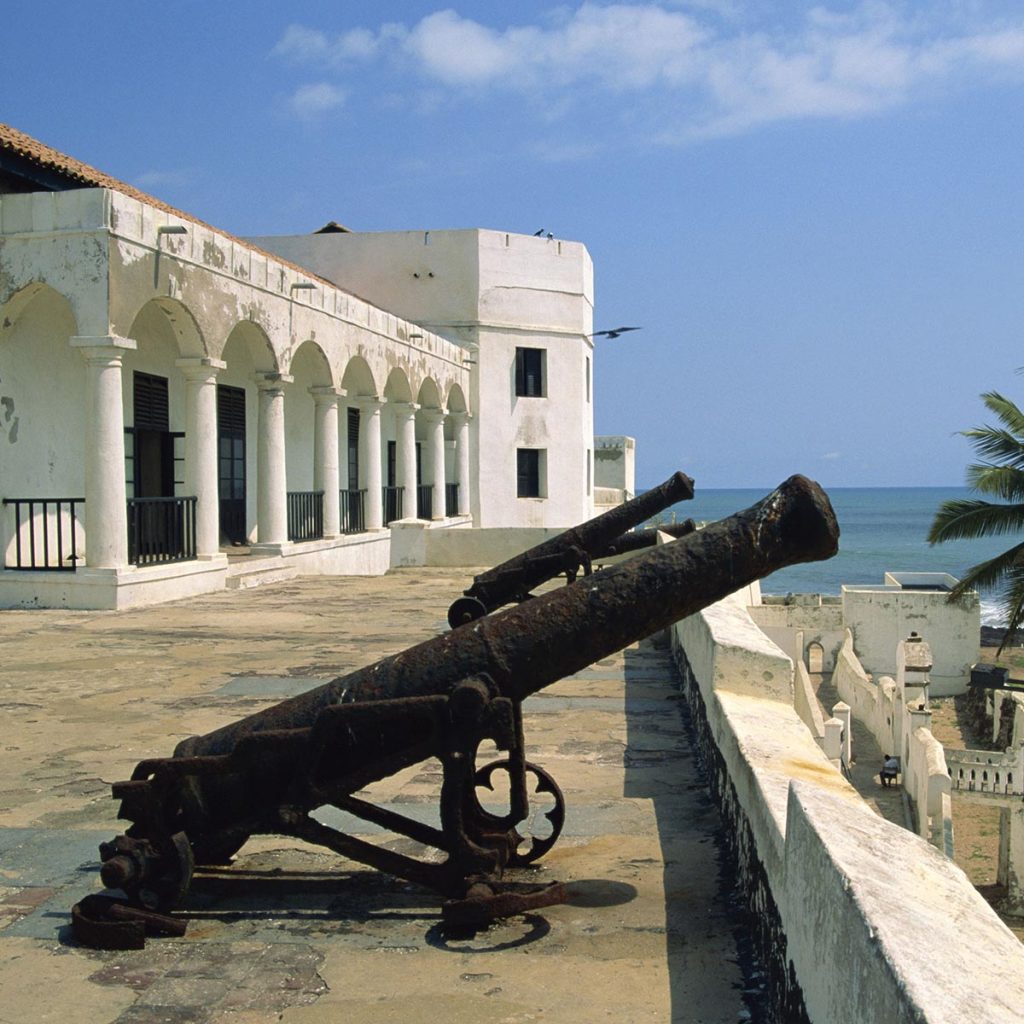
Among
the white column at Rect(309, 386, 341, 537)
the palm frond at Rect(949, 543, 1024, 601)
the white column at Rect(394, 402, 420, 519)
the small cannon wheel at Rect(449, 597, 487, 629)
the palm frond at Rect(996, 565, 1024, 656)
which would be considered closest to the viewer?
the small cannon wheel at Rect(449, 597, 487, 629)

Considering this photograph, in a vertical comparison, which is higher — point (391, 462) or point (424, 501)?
point (391, 462)

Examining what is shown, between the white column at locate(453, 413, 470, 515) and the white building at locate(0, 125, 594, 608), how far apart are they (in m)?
0.05

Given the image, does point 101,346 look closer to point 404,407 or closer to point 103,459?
point 103,459

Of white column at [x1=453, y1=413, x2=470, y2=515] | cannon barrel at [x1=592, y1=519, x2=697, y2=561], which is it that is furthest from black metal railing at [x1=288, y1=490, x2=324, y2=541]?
cannon barrel at [x1=592, y1=519, x2=697, y2=561]

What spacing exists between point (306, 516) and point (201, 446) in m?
5.29

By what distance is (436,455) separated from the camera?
1086 inches

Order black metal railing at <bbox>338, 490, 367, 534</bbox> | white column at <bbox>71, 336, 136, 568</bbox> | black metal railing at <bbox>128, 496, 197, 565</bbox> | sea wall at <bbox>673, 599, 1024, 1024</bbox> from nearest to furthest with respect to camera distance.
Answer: sea wall at <bbox>673, 599, 1024, 1024</bbox> < white column at <bbox>71, 336, 136, 568</bbox> < black metal railing at <bbox>128, 496, 197, 565</bbox> < black metal railing at <bbox>338, 490, 367, 534</bbox>

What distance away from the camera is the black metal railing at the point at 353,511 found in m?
22.1

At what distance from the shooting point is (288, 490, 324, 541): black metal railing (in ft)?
64.5

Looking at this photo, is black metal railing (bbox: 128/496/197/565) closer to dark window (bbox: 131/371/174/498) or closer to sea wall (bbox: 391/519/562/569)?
dark window (bbox: 131/371/174/498)

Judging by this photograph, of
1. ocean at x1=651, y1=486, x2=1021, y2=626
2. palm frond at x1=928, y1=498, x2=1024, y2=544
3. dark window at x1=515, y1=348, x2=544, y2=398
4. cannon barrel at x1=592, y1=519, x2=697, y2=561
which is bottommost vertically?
ocean at x1=651, y1=486, x2=1021, y2=626

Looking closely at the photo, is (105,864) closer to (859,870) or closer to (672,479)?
(859,870)

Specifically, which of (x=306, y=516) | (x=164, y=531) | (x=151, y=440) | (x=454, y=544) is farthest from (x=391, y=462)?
(x=164, y=531)

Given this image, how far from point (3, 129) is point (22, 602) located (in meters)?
5.89
